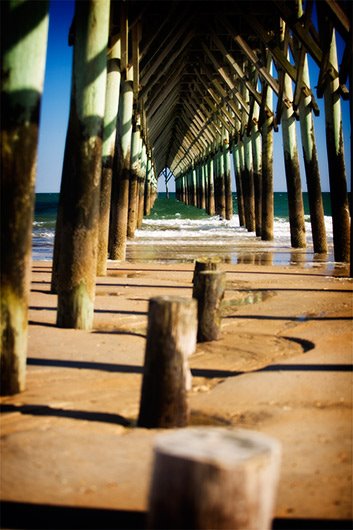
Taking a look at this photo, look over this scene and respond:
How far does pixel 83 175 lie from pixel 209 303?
4.07 ft

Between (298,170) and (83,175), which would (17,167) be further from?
(298,170)

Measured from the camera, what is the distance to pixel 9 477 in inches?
84.1

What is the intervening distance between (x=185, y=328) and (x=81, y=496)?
834 mm

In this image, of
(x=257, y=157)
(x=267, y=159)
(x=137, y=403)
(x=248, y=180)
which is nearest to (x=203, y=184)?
(x=248, y=180)

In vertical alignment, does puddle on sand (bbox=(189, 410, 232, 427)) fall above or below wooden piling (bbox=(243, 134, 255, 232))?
below

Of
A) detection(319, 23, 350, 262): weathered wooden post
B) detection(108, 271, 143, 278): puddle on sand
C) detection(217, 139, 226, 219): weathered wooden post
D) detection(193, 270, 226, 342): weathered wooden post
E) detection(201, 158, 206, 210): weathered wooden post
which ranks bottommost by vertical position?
detection(193, 270, 226, 342): weathered wooden post

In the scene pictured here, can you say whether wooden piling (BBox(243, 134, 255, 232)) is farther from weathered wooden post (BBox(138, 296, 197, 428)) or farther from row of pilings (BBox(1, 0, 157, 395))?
weathered wooden post (BBox(138, 296, 197, 428))

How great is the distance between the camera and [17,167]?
3.08 metres

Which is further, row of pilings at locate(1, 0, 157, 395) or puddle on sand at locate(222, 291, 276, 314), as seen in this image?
puddle on sand at locate(222, 291, 276, 314)

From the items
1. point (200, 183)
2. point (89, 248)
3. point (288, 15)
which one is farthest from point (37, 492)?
point (200, 183)

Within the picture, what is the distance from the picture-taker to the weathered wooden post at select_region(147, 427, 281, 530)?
4.16ft

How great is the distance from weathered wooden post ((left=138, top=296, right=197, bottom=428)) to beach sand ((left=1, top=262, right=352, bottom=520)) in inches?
3.9

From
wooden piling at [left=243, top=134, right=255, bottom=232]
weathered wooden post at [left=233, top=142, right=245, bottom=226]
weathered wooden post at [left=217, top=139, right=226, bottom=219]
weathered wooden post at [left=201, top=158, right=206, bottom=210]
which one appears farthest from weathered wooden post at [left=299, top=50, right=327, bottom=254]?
weathered wooden post at [left=201, top=158, right=206, bottom=210]

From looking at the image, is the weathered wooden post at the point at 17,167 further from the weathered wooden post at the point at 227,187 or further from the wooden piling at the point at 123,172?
the weathered wooden post at the point at 227,187
